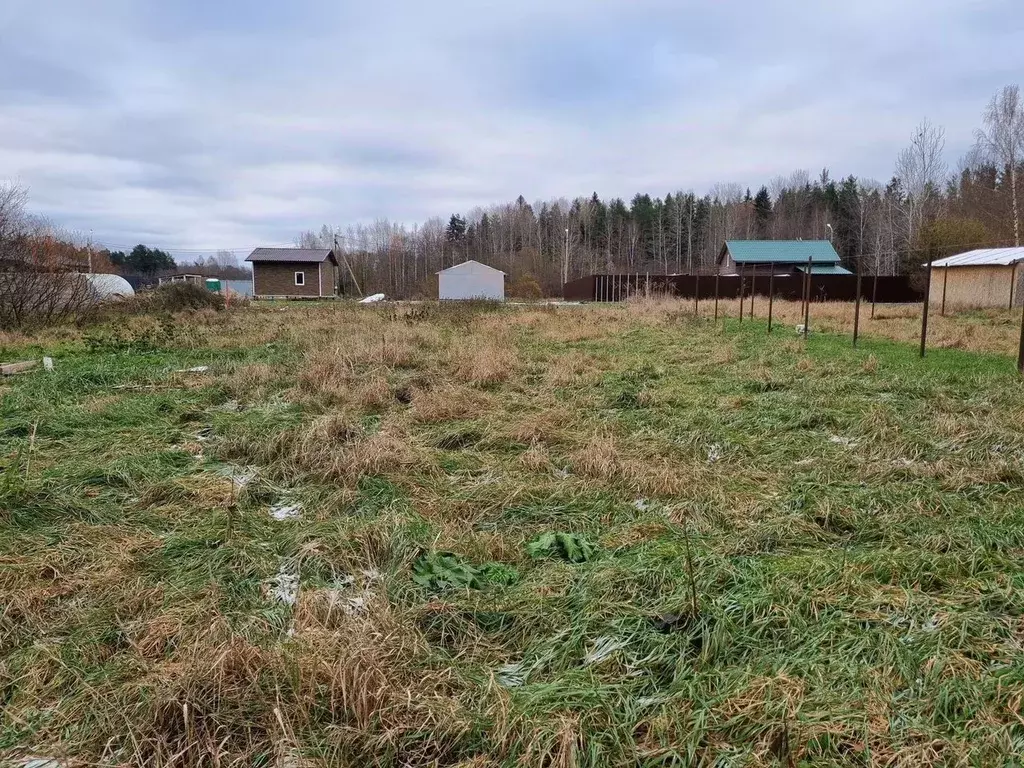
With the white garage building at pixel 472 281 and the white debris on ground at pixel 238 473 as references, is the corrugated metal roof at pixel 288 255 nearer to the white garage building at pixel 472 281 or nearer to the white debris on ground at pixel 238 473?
the white garage building at pixel 472 281

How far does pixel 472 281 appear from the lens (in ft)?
148

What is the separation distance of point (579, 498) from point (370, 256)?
6467 cm

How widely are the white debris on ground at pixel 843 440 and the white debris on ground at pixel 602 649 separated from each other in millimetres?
3498

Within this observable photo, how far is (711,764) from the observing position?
5.80ft

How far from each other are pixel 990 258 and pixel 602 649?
87.0ft

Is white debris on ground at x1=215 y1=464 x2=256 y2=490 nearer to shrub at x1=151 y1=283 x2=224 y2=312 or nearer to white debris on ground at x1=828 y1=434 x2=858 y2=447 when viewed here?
white debris on ground at x1=828 y1=434 x2=858 y2=447

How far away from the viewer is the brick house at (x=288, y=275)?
141 feet

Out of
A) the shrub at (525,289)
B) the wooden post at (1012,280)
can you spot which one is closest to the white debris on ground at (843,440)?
the wooden post at (1012,280)

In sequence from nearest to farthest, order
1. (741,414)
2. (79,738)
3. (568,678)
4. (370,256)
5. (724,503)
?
(79,738), (568,678), (724,503), (741,414), (370,256)

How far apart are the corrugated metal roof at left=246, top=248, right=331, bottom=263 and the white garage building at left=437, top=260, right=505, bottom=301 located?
847cm

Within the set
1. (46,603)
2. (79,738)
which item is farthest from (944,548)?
(46,603)

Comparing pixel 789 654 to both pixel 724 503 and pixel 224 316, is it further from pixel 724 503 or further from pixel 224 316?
pixel 224 316

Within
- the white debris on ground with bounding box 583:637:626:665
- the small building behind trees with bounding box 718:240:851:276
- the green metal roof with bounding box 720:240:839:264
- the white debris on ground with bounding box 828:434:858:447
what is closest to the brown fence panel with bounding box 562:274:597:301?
the small building behind trees with bounding box 718:240:851:276

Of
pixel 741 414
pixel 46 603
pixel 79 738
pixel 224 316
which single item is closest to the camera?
pixel 79 738
